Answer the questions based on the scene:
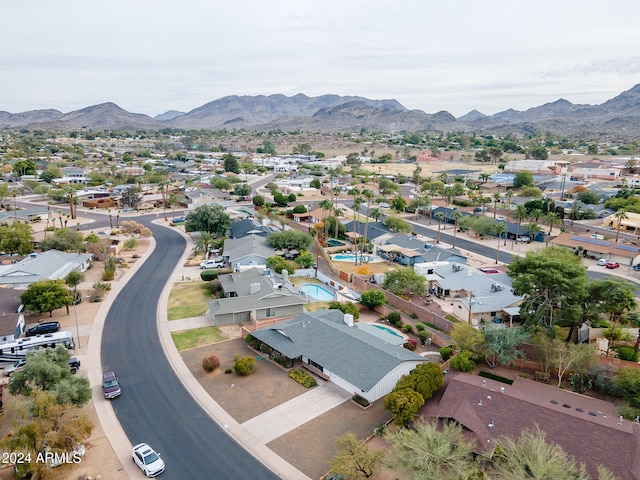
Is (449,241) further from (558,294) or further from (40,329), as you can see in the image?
(40,329)

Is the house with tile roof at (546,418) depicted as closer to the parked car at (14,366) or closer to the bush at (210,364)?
the bush at (210,364)

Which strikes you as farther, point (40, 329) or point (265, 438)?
point (40, 329)

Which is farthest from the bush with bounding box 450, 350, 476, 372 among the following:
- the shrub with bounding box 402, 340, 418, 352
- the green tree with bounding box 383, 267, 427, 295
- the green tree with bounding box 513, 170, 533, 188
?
the green tree with bounding box 513, 170, 533, 188

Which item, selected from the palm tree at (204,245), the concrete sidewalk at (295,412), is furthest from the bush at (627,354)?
the palm tree at (204,245)

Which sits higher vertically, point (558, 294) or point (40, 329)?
point (558, 294)

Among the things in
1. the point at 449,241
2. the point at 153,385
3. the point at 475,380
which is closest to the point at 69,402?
the point at 153,385

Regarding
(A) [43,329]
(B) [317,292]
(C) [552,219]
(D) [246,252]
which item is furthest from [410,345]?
(C) [552,219]
